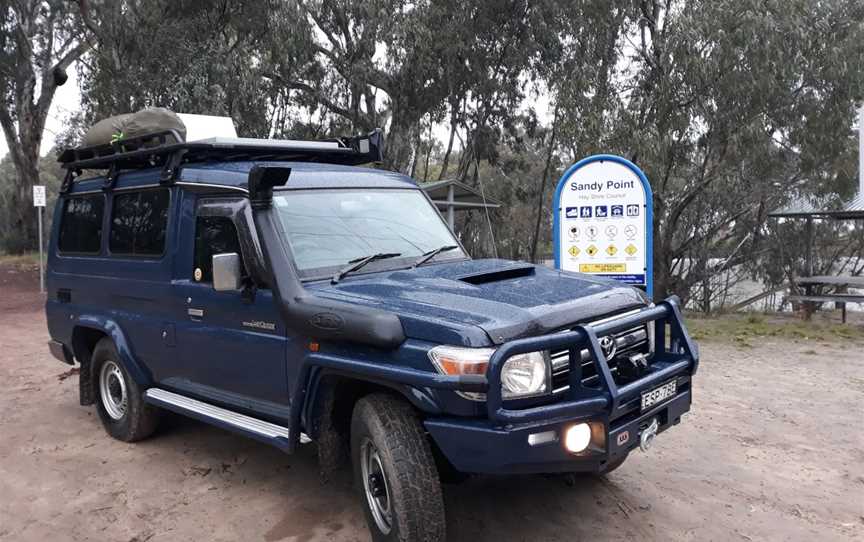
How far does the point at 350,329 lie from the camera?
3.33 m

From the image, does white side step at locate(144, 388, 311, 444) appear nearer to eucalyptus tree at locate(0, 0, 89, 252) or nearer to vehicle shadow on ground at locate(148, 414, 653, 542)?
vehicle shadow on ground at locate(148, 414, 653, 542)

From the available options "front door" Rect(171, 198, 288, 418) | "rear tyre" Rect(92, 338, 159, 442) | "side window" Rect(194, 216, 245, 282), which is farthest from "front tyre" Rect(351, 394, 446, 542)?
"rear tyre" Rect(92, 338, 159, 442)

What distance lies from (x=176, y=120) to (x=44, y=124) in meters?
23.6

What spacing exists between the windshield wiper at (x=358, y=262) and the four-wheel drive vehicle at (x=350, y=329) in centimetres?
1

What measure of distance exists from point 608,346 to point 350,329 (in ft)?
4.27

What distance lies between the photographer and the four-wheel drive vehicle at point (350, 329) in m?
3.12

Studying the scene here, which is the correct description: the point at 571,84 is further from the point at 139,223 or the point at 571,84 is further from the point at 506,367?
the point at 506,367

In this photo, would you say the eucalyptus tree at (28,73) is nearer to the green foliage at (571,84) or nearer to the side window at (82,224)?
the green foliage at (571,84)

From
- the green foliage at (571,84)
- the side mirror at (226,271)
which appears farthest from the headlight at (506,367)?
the green foliage at (571,84)

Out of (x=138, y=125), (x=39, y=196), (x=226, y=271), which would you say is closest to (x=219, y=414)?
(x=226, y=271)

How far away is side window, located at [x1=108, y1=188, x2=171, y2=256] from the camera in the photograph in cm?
489

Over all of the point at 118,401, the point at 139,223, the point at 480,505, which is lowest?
the point at 480,505

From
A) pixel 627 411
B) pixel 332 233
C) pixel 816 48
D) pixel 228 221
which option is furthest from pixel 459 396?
pixel 816 48

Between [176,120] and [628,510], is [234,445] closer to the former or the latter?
[176,120]
